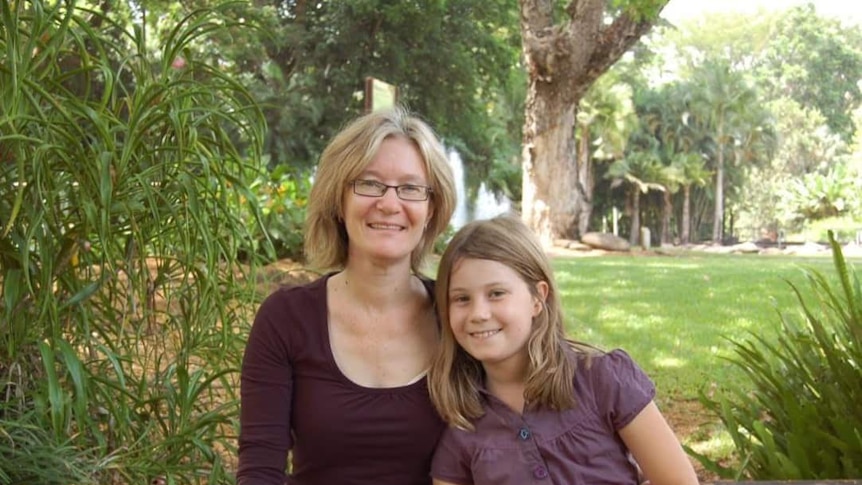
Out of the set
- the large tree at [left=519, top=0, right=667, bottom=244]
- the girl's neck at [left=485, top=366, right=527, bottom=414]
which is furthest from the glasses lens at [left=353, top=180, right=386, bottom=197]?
the large tree at [left=519, top=0, right=667, bottom=244]

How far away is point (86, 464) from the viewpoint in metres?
2.15

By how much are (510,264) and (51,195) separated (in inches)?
40.6

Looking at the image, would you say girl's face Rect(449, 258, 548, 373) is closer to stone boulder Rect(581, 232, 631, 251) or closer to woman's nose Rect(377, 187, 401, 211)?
woman's nose Rect(377, 187, 401, 211)

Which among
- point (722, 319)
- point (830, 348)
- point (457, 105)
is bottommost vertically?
point (722, 319)

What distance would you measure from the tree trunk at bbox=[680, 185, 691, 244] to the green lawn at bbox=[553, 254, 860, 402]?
30.2 metres

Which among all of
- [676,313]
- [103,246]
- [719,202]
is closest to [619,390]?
[103,246]

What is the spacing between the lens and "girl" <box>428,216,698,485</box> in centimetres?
182

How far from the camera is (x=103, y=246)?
2055mm

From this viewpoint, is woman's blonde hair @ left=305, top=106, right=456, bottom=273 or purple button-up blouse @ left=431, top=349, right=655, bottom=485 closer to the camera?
purple button-up blouse @ left=431, top=349, right=655, bottom=485

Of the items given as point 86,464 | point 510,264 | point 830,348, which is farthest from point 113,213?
point 830,348

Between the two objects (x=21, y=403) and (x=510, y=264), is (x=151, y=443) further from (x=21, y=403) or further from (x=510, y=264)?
(x=510, y=264)

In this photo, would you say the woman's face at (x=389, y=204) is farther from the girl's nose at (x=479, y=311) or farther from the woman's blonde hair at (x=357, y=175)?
the girl's nose at (x=479, y=311)

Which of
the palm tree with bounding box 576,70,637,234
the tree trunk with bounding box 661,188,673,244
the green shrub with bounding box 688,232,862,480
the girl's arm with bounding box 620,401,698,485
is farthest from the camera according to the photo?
the tree trunk with bounding box 661,188,673,244

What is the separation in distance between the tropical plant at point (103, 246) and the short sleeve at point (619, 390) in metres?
1.06
